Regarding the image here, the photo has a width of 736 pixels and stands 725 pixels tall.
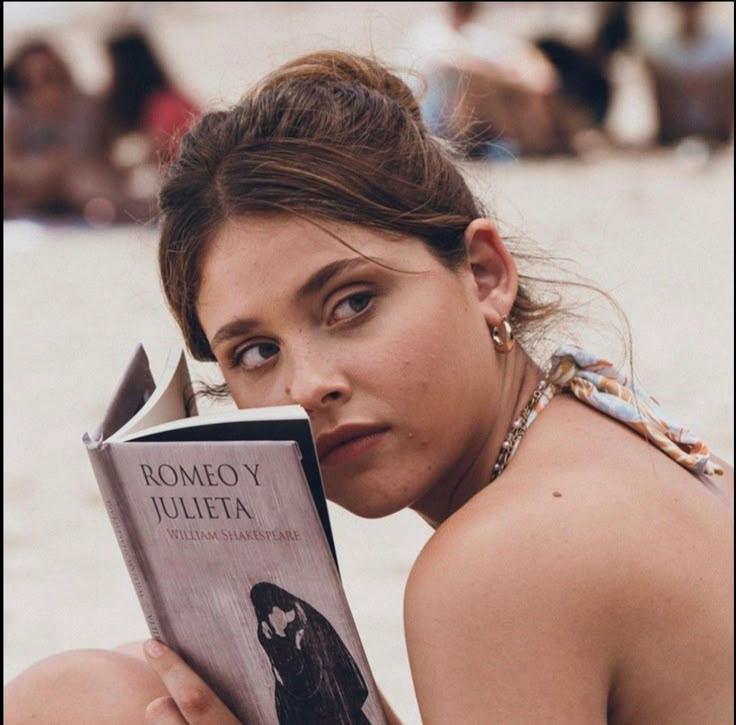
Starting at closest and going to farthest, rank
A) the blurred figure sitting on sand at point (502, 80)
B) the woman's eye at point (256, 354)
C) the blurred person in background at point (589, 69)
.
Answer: the woman's eye at point (256, 354), the blurred figure sitting on sand at point (502, 80), the blurred person in background at point (589, 69)

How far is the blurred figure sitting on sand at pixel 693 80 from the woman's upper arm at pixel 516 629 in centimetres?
783

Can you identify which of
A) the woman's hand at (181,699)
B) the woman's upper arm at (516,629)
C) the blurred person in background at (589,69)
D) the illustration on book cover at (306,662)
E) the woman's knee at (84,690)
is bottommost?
the blurred person in background at (589,69)

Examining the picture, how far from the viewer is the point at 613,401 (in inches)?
74.4

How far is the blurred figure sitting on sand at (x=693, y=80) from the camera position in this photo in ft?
29.9

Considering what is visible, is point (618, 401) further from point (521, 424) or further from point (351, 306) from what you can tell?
point (351, 306)

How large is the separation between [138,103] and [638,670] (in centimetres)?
813

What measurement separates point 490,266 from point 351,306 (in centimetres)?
29

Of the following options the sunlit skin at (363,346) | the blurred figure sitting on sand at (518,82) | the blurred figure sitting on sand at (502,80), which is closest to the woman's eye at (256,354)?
the sunlit skin at (363,346)

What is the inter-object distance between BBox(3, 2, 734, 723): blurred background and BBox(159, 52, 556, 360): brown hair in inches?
10.6

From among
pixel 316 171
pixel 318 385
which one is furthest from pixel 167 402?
pixel 316 171

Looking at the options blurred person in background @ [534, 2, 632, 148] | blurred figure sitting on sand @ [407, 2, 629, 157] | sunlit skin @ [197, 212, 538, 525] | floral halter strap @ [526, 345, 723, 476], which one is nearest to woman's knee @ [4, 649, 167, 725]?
sunlit skin @ [197, 212, 538, 525]

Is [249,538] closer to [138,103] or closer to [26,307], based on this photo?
[26,307]

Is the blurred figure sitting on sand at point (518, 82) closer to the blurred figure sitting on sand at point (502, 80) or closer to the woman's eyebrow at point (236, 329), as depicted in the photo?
the blurred figure sitting on sand at point (502, 80)

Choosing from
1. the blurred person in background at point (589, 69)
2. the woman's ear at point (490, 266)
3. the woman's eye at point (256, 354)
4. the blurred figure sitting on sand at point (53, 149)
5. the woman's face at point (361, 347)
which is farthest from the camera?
the blurred person in background at point (589, 69)
